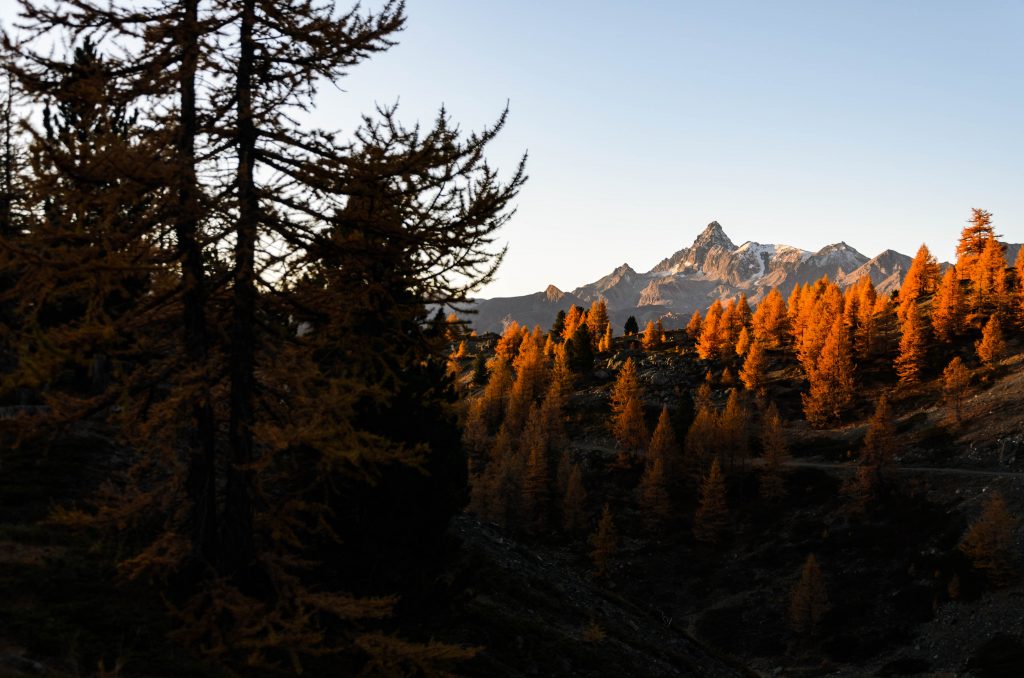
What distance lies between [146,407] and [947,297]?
103 meters

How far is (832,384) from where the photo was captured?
8681 centimetres

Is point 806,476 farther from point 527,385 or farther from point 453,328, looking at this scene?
point 453,328

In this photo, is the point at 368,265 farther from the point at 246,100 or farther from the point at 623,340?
the point at 623,340

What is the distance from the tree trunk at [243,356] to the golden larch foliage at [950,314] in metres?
102

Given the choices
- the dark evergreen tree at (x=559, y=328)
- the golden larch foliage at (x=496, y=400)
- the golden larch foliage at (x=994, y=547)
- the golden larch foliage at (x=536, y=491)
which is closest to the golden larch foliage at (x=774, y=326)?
the golden larch foliage at (x=496, y=400)

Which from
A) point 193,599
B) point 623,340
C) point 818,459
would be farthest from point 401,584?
point 623,340

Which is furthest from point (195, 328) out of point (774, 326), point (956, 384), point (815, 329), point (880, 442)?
point (774, 326)

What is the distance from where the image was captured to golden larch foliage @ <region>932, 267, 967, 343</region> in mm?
89188

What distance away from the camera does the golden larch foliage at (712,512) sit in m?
68.8

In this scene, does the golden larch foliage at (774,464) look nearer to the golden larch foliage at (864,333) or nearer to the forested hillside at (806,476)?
the forested hillside at (806,476)

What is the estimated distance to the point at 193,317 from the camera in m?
8.89

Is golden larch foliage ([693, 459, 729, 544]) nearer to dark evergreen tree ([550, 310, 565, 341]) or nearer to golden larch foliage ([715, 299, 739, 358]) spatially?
golden larch foliage ([715, 299, 739, 358])

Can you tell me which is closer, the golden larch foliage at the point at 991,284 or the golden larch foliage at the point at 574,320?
the golden larch foliage at the point at 991,284

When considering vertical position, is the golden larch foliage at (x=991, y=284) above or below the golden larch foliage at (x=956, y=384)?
above
